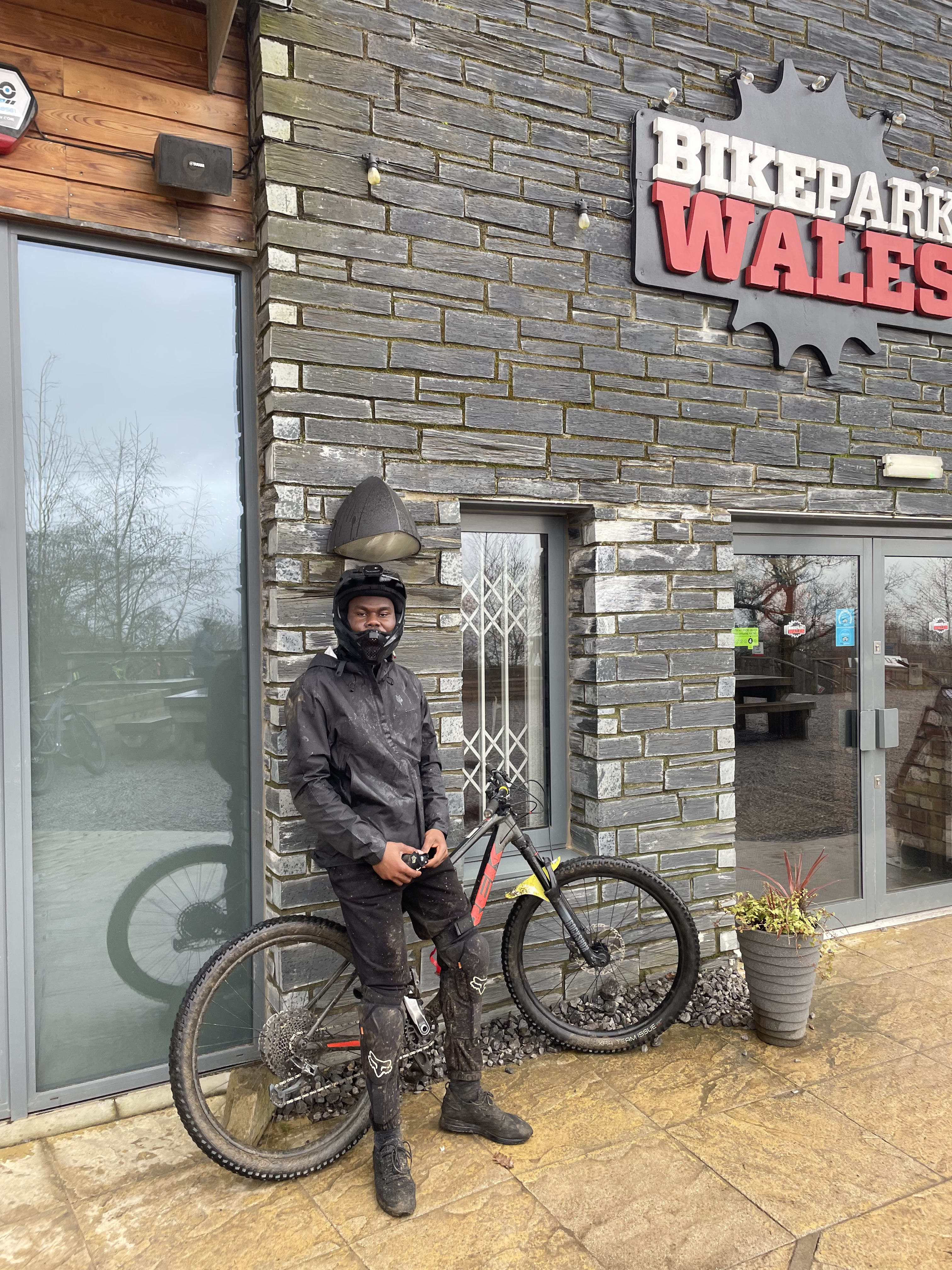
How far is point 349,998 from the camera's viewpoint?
313cm

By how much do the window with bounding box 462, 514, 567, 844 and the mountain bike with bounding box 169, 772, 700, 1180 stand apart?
0.42ft

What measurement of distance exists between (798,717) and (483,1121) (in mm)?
2627

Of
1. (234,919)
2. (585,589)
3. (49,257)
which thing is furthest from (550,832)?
(49,257)

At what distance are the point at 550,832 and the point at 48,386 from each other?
2.68 meters

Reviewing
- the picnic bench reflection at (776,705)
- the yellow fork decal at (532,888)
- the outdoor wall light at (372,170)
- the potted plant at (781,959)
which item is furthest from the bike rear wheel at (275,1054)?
the outdoor wall light at (372,170)

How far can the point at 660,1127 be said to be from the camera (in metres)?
2.91

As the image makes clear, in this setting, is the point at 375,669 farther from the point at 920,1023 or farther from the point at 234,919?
the point at 920,1023

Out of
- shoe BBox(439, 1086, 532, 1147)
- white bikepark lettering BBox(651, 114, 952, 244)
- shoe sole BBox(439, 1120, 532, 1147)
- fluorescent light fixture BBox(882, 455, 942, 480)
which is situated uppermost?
white bikepark lettering BBox(651, 114, 952, 244)

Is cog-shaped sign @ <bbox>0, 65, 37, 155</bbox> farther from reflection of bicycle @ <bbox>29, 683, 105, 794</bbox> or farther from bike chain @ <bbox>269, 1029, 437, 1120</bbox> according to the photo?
bike chain @ <bbox>269, 1029, 437, 1120</bbox>

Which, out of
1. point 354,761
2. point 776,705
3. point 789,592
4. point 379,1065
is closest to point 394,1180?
point 379,1065

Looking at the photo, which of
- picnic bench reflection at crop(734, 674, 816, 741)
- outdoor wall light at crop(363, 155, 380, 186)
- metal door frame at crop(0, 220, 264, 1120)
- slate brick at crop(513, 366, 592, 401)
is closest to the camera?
metal door frame at crop(0, 220, 264, 1120)

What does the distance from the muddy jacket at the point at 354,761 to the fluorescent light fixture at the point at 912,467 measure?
299cm

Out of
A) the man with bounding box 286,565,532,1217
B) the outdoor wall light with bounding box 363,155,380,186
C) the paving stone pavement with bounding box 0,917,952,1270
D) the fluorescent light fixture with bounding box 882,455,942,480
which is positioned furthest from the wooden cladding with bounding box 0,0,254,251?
the fluorescent light fixture with bounding box 882,455,942,480

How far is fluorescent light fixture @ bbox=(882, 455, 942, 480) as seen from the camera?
4.41 meters
